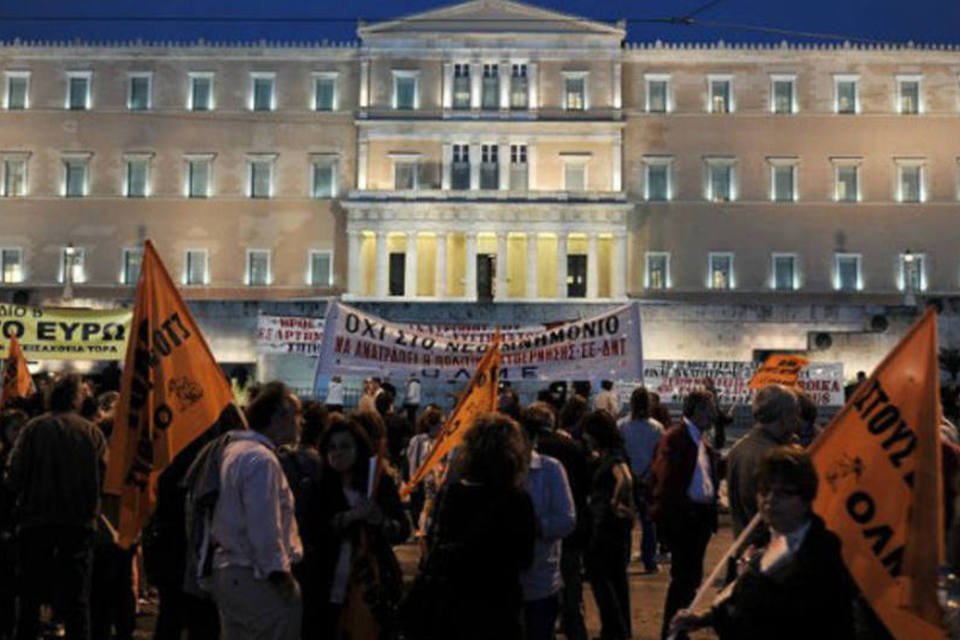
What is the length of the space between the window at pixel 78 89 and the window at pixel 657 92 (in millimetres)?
20291

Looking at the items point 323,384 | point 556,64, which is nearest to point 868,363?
point 323,384

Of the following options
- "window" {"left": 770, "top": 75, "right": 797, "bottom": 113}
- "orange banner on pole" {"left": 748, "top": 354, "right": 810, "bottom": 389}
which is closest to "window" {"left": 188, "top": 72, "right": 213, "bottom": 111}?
"window" {"left": 770, "top": 75, "right": 797, "bottom": 113}

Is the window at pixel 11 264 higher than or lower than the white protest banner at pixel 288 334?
higher

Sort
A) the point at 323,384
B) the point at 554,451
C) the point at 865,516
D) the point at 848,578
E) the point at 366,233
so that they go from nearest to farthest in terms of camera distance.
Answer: the point at 848,578 < the point at 865,516 < the point at 554,451 < the point at 323,384 < the point at 366,233

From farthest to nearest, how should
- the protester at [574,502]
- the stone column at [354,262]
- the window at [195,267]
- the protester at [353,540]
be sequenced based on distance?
the window at [195,267], the stone column at [354,262], the protester at [574,502], the protester at [353,540]

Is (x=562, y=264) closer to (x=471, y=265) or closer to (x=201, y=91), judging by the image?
(x=471, y=265)

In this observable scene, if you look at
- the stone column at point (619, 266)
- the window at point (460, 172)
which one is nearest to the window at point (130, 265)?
the window at point (460, 172)

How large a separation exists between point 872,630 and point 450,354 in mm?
7786

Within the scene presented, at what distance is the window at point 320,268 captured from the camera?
145 feet

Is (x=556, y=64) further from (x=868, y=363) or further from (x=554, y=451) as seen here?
(x=554, y=451)

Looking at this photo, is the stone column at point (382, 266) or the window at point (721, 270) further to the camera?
the window at point (721, 270)

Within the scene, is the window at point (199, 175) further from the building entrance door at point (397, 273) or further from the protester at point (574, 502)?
the protester at point (574, 502)

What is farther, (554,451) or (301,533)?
(554,451)

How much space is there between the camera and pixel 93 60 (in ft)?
151
